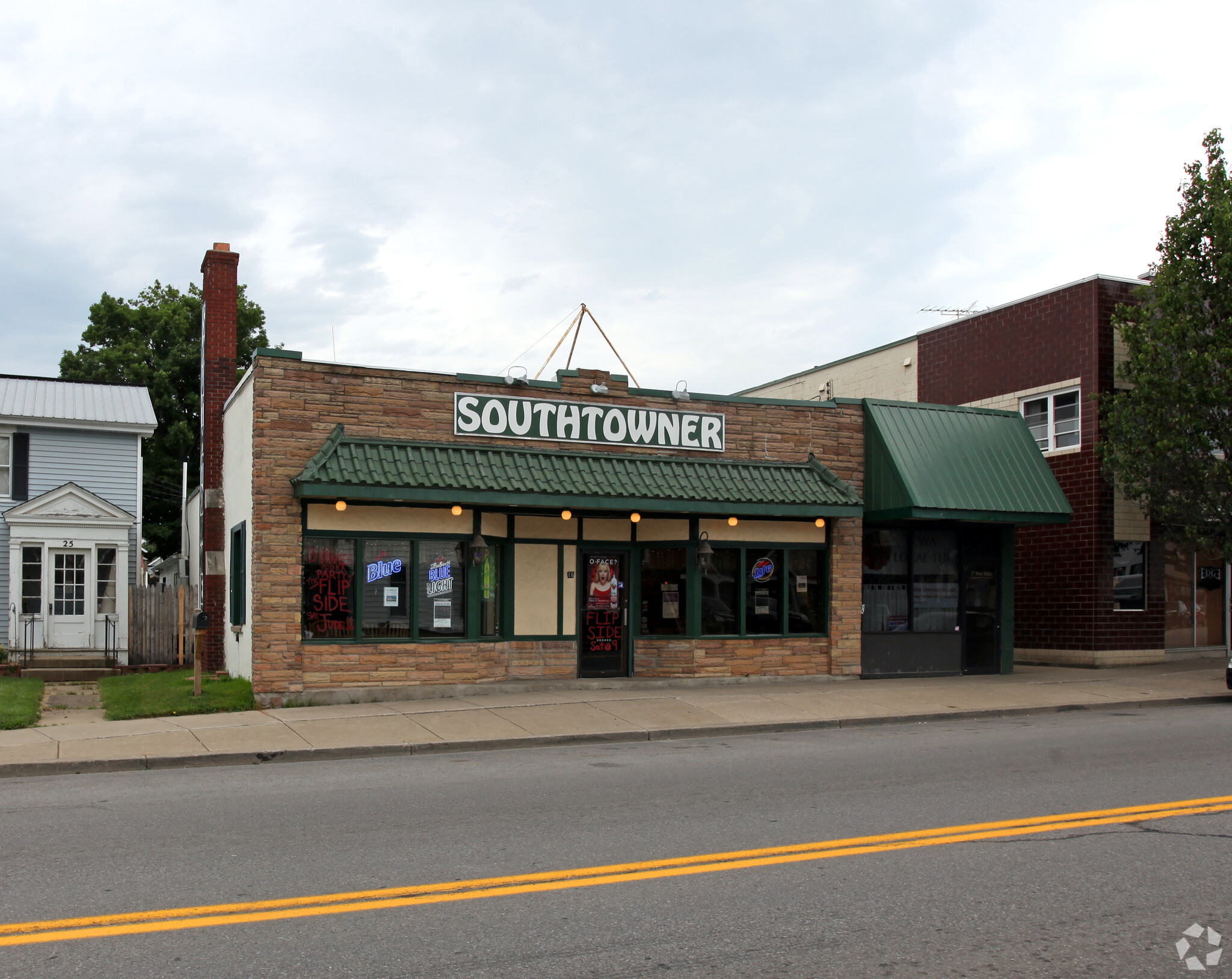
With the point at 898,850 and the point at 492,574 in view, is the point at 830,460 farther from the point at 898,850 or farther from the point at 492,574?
the point at 898,850

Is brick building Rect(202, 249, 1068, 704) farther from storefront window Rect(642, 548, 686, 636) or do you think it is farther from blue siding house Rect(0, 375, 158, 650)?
blue siding house Rect(0, 375, 158, 650)

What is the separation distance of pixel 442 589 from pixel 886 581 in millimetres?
7806

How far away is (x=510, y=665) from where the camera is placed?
52.9ft

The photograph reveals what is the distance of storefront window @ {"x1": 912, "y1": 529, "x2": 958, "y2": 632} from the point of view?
19.1m

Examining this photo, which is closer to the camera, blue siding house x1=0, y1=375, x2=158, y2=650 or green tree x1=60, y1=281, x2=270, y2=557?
blue siding house x1=0, y1=375, x2=158, y2=650

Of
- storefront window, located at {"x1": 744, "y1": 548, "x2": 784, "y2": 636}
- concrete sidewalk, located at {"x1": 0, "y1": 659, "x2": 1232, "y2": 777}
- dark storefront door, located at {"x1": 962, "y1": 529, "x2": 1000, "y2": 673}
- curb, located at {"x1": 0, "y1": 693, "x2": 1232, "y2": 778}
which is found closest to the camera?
curb, located at {"x1": 0, "y1": 693, "x2": 1232, "y2": 778}

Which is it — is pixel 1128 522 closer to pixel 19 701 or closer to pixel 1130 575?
pixel 1130 575

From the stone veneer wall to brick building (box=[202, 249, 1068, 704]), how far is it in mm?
29

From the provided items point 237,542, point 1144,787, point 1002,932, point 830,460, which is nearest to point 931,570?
point 830,460

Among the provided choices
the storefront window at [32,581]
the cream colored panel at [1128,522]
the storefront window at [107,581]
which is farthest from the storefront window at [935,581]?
the storefront window at [32,581]

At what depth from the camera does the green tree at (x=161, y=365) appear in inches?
1487

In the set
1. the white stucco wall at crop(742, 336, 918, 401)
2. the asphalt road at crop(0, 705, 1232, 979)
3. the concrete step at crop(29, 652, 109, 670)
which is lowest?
the concrete step at crop(29, 652, 109, 670)

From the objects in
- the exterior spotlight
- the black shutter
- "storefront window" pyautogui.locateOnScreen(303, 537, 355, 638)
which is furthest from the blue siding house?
the exterior spotlight

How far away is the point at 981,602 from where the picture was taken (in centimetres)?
1953
